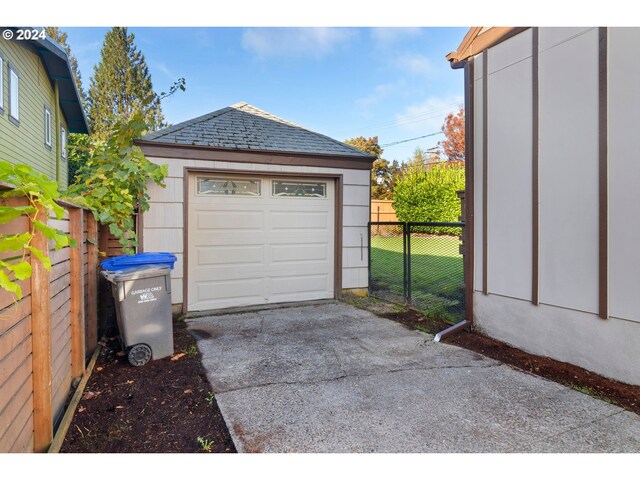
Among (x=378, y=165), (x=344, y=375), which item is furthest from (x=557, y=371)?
(x=378, y=165)

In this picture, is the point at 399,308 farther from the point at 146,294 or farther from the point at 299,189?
the point at 146,294

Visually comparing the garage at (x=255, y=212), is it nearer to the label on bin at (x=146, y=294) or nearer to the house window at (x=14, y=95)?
the label on bin at (x=146, y=294)

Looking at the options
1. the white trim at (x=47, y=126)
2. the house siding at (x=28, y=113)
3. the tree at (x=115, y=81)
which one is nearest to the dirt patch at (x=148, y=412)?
the house siding at (x=28, y=113)

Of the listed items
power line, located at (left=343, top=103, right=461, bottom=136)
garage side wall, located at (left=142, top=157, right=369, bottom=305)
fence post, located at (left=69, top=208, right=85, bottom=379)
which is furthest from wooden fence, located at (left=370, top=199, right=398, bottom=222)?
fence post, located at (left=69, top=208, right=85, bottom=379)

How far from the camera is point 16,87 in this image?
6.91 metres

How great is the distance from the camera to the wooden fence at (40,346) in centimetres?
147

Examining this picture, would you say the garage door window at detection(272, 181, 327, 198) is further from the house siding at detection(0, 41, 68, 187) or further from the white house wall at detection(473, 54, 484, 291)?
the house siding at detection(0, 41, 68, 187)

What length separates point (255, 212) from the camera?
5230 millimetres

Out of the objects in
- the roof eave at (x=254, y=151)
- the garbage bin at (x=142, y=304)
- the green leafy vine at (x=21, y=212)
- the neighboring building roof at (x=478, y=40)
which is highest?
the neighboring building roof at (x=478, y=40)

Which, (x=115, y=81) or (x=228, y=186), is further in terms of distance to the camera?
(x=115, y=81)

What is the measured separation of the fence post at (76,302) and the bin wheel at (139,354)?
372 millimetres

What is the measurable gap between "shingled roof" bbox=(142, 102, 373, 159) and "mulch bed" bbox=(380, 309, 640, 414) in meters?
3.03

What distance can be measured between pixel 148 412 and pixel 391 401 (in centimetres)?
163
